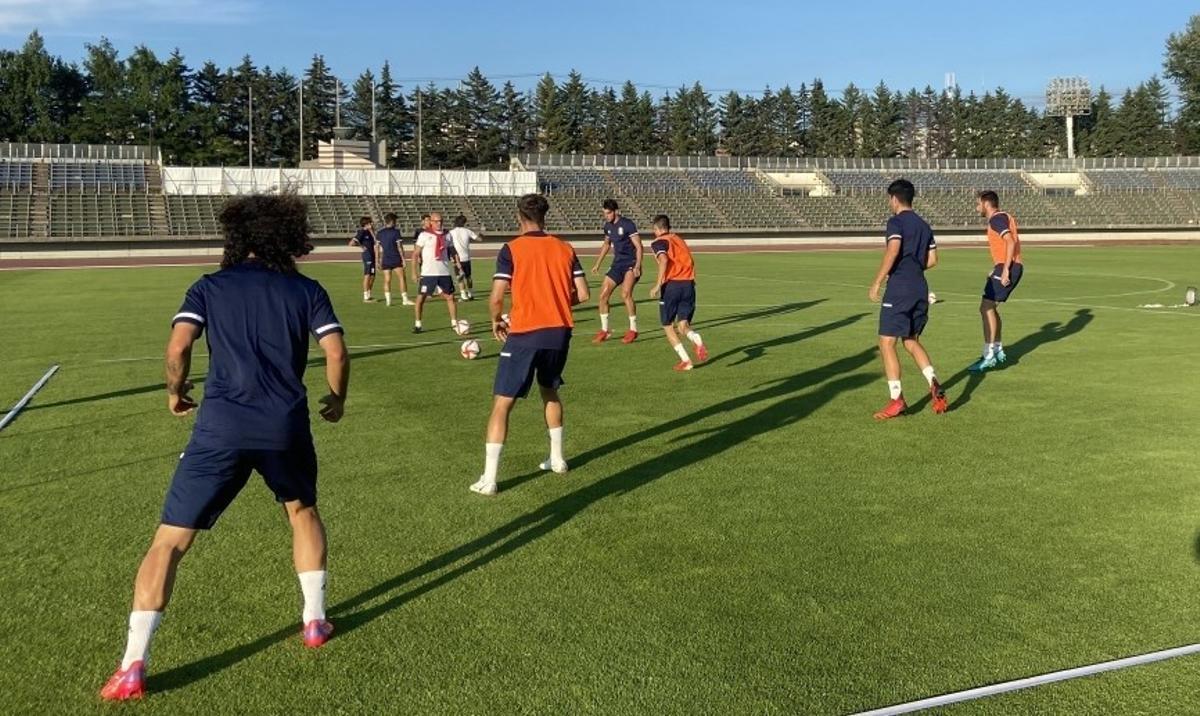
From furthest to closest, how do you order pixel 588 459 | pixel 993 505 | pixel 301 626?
pixel 588 459 → pixel 993 505 → pixel 301 626

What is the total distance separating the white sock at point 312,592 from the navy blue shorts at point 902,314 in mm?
6467

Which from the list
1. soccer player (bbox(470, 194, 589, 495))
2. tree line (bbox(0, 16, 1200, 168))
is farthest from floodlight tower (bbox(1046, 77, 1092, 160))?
soccer player (bbox(470, 194, 589, 495))

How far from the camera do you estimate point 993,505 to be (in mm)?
6379

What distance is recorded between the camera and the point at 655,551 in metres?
5.58

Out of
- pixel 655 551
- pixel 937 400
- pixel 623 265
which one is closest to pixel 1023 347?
pixel 937 400

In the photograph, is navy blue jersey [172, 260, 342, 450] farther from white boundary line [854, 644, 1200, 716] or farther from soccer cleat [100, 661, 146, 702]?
white boundary line [854, 644, 1200, 716]

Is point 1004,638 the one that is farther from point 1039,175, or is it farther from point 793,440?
point 1039,175

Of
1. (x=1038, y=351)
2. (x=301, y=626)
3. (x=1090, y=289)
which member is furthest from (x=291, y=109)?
(x=301, y=626)

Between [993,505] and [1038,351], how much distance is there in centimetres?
799

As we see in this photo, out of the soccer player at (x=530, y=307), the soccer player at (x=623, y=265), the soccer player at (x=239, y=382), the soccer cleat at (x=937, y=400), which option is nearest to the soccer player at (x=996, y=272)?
the soccer cleat at (x=937, y=400)

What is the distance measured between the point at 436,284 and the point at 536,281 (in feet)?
31.3

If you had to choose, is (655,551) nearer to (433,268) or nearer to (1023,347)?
(1023,347)

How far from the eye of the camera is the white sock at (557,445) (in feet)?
24.0

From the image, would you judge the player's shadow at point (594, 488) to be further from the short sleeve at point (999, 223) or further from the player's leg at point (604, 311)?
the player's leg at point (604, 311)
